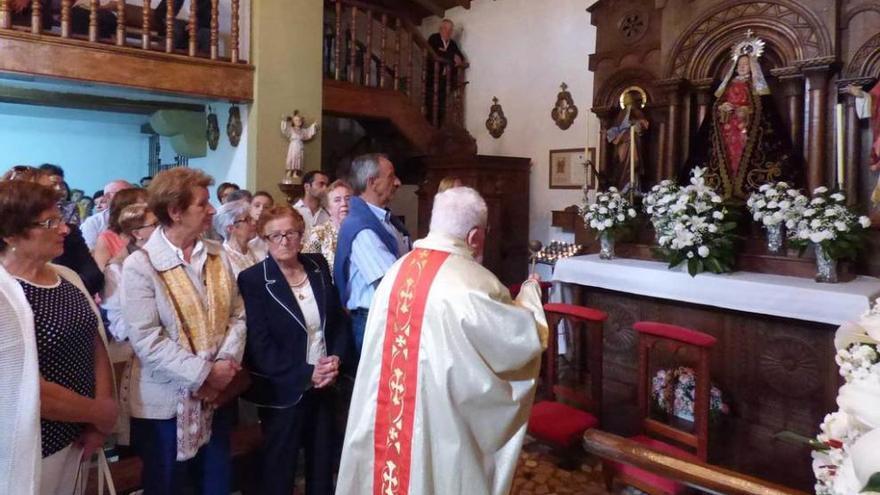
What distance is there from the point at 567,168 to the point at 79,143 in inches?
280

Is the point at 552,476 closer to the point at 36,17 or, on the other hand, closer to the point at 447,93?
the point at 36,17

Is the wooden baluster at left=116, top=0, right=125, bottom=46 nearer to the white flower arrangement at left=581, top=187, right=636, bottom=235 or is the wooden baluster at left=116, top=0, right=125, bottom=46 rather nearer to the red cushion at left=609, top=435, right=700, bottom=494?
the white flower arrangement at left=581, top=187, right=636, bottom=235

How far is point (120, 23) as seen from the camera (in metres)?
5.54

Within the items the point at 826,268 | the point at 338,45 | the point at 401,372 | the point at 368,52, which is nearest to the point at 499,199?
the point at 368,52

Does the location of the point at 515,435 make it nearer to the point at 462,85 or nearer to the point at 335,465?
the point at 335,465

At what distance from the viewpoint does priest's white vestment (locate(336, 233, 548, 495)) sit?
2199 millimetres

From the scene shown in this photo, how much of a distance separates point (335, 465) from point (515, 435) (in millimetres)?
1163

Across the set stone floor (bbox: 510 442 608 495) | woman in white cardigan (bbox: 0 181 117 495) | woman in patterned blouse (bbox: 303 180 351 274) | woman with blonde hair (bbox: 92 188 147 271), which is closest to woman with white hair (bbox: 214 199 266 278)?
woman in patterned blouse (bbox: 303 180 351 274)

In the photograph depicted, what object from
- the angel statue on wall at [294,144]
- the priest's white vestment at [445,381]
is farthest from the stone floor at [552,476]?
the angel statue on wall at [294,144]

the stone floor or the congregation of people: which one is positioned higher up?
the congregation of people

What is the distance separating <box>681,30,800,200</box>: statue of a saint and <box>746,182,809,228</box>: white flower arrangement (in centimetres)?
40

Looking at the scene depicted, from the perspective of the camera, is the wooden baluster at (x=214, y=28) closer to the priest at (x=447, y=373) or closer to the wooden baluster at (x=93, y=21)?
the wooden baluster at (x=93, y=21)

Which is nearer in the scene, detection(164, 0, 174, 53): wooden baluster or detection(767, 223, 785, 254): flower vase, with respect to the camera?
detection(767, 223, 785, 254): flower vase

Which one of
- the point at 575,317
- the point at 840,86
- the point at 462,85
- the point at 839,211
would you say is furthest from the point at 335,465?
the point at 462,85
